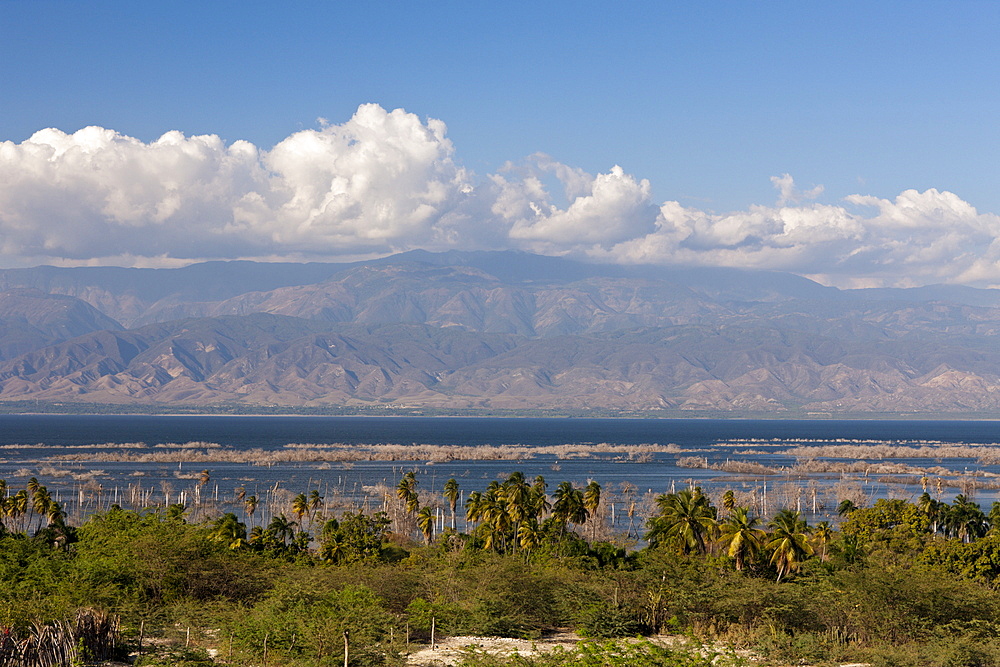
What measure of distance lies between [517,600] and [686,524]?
760 inches

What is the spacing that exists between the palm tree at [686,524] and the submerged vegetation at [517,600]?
0.13 metres

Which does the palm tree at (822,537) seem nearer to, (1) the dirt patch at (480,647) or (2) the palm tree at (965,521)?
(2) the palm tree at (965,521)

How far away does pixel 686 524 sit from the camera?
6588 centimetres

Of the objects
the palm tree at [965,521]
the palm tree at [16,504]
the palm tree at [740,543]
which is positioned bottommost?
the palm tree at [965,521]

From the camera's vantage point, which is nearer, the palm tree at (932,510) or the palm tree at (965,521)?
the palm tree at (965,521)

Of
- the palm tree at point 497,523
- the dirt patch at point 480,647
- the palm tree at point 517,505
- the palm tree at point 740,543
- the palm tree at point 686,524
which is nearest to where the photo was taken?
the dirt patch at point 480,647

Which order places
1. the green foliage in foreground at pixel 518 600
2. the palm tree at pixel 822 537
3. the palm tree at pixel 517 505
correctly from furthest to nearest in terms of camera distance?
the palm tree at pixel 517 505, the palm tree at pixel 822 537, the green foliage in foreground at pixel 518 600

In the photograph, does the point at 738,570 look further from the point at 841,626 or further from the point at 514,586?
the point at 514,586

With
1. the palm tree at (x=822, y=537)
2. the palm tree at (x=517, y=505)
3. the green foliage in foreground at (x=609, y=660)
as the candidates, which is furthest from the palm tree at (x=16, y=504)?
the green foliage in foreground at (x=609, y=660)

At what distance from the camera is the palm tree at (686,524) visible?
216ft

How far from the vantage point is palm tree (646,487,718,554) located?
65812mm

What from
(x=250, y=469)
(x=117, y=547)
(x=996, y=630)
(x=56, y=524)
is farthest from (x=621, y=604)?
(x=250, y=469)

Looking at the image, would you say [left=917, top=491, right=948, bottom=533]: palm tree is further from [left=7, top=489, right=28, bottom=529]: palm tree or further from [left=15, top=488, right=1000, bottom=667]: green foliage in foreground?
[left=7, top=489, right=28, bottom=529]: palm tree

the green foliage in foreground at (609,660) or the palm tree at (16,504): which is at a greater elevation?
the green foliage in foreground at (609,660)
